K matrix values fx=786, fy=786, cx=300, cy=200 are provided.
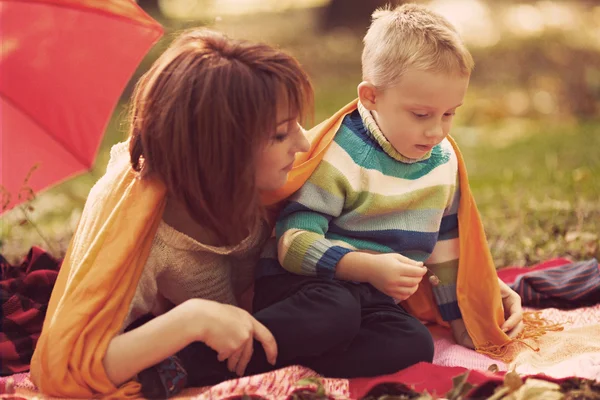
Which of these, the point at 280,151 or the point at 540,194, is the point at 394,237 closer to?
the point at 280,151

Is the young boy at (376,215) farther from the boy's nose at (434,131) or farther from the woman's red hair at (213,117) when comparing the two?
the woman's red hair at (213,117)

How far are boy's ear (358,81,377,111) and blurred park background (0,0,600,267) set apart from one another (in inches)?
7.2

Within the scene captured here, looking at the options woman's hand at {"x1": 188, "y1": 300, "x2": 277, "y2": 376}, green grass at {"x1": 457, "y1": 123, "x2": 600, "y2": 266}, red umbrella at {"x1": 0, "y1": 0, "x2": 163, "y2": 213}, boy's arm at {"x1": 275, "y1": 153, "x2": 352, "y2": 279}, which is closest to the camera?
woman's hand at {"x1": 188, "y1": 300, "x2": 277, "y2": 376}

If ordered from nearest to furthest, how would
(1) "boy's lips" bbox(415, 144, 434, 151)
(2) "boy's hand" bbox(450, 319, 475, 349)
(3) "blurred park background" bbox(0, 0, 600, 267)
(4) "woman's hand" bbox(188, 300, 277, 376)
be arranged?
(4) "woman's hand" bbox(188, 300, 277, 376), (1) "boy's lips" bbox(415, 144, 434, 151), (2) "boy's hand" bbox(450, 319, 475, 349), (3) "blurred park background" bbox(0, 0, 600, 267)

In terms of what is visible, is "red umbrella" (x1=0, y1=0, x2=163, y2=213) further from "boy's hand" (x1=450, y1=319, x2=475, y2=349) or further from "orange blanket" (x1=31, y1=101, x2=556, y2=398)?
"boy's hand" (x1=450, y1=319, x2=475, y2=349)

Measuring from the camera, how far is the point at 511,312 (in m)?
2.67

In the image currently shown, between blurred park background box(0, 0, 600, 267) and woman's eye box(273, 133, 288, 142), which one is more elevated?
woman's eye box(273, 133, 288, 142)

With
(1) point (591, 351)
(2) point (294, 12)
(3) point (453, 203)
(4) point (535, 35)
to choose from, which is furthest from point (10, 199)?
(2) point (294, 12)

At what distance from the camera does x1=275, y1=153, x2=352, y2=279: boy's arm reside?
2.29 m

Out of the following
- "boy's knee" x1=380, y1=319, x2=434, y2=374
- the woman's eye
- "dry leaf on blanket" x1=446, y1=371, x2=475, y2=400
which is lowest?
"boy's knee" x1=380, y1=319, x2=434, y2=374

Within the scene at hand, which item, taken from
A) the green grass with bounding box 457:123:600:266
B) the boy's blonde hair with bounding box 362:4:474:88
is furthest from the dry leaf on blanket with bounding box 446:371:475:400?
the green grass with bounding box 457:123:600:266

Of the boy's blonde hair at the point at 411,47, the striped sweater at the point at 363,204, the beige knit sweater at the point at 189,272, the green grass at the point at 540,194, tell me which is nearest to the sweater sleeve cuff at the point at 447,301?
the striped sweater at the point at 363,204

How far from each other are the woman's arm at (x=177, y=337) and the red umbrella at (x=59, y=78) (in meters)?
1.09

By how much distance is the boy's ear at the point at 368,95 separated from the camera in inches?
95.5
